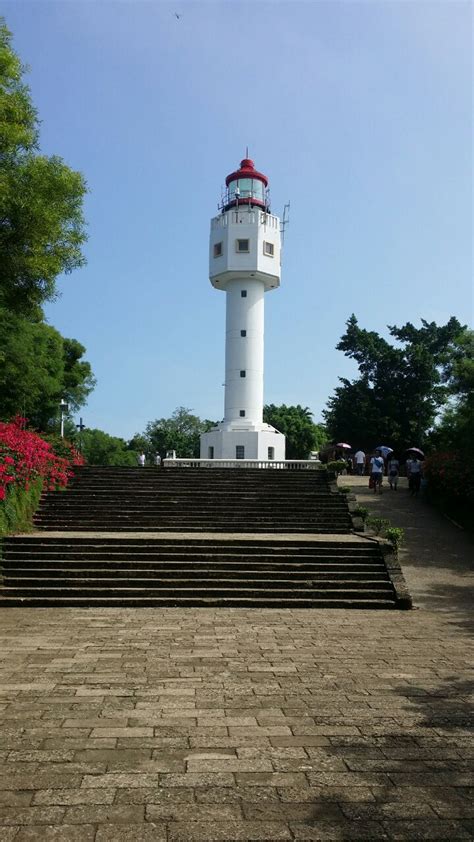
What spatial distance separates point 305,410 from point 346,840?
60.0 metres

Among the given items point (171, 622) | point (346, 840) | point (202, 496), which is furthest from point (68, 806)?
point (202, 496)

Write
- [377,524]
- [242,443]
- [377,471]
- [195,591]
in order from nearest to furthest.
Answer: [195,591] < [377,524] < [377,471] < [242,443]

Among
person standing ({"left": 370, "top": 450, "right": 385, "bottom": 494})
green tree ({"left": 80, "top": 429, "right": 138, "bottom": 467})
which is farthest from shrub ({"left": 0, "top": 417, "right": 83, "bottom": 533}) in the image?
green tree ({"left": 80, "top": 429, "right": 138, "bottom": 467})

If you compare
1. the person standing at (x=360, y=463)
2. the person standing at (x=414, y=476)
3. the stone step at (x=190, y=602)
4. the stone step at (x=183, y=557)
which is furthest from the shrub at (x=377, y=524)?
the person standing at (x=360, y=463)

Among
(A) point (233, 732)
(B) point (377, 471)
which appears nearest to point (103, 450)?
(B) point (377, 471)

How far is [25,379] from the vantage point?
86.0 feet

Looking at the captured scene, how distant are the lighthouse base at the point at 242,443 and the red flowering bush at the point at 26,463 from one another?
12957 mm

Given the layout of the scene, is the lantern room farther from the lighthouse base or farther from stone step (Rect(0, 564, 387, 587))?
stone step (Rect(0, 564, 387, 587))

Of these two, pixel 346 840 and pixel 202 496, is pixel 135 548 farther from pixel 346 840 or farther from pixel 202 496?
pixel 346 840

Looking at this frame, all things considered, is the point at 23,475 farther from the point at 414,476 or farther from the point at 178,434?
the point at 178,434

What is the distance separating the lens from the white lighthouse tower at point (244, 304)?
33438 millimetres

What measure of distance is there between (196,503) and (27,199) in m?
9.37

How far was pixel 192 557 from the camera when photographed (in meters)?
12.8

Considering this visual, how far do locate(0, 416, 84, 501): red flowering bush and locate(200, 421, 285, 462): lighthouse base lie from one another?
1296cm
